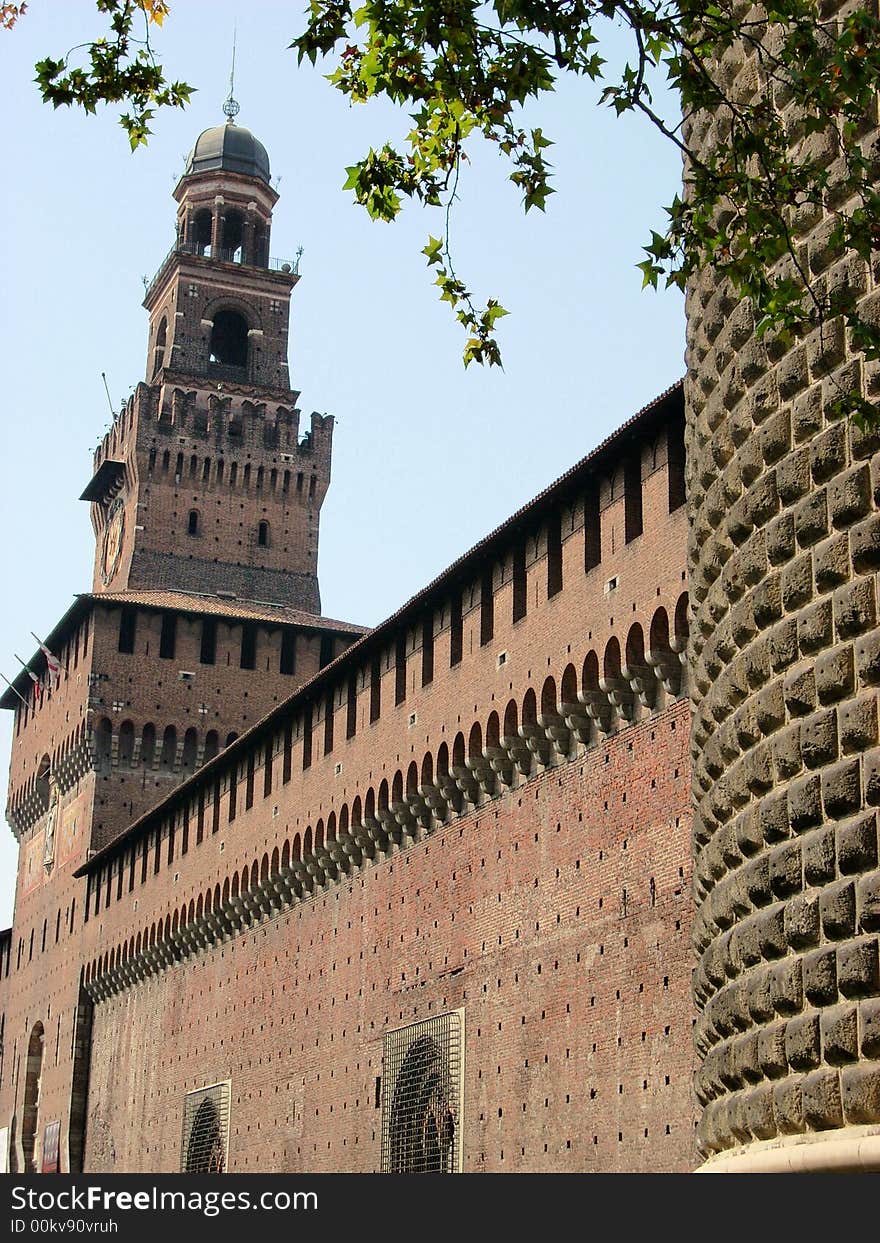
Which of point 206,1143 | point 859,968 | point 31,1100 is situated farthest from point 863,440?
point 31,1100

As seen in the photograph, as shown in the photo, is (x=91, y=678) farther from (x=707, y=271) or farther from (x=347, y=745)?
(x=707, y=271)

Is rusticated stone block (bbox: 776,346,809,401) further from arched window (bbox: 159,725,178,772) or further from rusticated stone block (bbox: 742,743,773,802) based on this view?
arched window (bbox: 159,725,178,772)

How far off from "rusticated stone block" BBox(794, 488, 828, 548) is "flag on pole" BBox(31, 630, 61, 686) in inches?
1252

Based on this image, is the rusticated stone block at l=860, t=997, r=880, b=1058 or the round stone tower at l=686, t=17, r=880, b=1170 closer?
the rusticated stone block at l=860, t=997, r=880, b=1058

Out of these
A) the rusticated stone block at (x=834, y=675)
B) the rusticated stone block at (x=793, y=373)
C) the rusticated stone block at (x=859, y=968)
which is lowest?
the rusticated stone block at (x=859, y=968)

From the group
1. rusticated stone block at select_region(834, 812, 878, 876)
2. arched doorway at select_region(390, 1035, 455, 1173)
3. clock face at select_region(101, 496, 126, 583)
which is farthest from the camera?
clock face at select_region(101, 496, 126, 583)

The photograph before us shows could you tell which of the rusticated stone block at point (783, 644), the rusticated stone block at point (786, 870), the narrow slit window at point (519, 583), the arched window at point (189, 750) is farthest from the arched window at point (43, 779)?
the rusticated stone block at point (786, 870)

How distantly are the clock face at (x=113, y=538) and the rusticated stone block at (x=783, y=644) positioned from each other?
113 ft

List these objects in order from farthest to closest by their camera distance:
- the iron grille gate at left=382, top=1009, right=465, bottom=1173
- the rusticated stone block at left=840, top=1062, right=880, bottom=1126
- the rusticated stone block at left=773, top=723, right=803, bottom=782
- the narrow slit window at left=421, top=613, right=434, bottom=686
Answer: the narrow slit window at left=421, top=613, right=434, bottom=686 < the iron grille gate at left=382, top=1009, right=465, bottom=1173 < the rusticated stone block at left=773, top=723, right=803, bottom=782 < the rusticated stone block at left=840, top=1062, right=880, bottom=1126

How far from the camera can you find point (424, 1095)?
1970cm

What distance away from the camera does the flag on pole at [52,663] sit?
3659 centimetres

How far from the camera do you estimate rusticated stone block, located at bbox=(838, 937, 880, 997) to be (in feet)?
16.9

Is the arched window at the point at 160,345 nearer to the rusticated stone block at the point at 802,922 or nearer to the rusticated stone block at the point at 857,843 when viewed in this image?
the rusticated stone block at the point at 802,922

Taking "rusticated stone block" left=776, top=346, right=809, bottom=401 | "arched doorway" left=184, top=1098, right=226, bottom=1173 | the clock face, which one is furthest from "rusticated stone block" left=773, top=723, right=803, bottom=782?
the clock face
